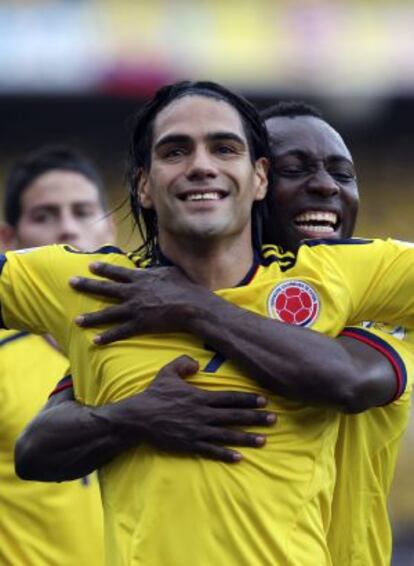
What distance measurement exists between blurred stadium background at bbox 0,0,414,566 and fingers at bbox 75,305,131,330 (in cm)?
1212

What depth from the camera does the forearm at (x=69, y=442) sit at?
3857mm

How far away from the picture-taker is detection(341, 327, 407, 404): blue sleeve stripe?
12.9 feet

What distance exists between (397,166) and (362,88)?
7.85 ft

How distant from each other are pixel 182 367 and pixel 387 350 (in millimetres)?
570

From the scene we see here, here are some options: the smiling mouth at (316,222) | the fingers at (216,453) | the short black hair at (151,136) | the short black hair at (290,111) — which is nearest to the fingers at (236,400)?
the fingers at (216,453)

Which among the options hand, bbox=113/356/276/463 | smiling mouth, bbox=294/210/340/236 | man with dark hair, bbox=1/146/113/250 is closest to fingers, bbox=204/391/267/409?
hand, bbox=113/356/276/463

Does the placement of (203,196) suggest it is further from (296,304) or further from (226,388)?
(226,388)

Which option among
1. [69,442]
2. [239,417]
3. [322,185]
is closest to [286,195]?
[322,185]

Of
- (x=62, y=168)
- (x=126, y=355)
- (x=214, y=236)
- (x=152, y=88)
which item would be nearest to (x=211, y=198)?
(x=214, y=236)

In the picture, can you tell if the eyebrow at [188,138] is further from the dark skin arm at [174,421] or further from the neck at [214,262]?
the dark skin arm at [174,421]

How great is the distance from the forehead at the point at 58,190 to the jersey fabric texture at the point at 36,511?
4.64 ft

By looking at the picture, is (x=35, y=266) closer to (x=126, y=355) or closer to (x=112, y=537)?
(x=126, y=355)

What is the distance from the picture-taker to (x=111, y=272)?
3979 mm

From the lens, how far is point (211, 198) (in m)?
3.92
